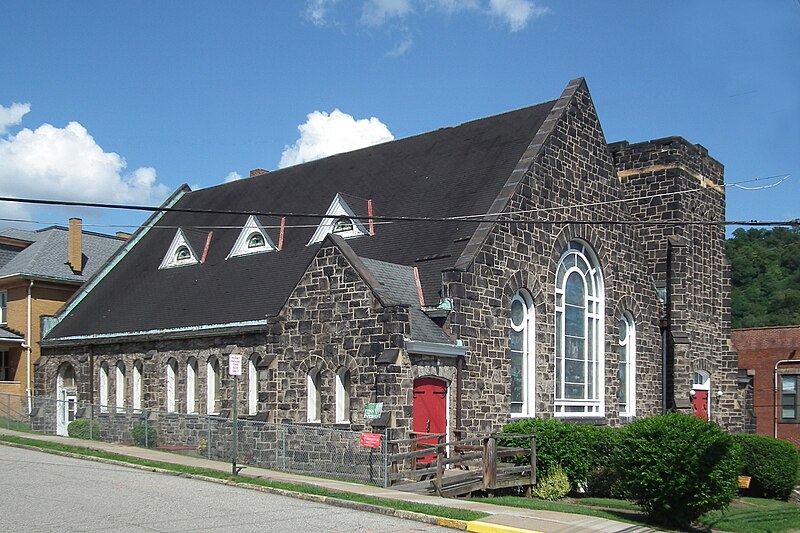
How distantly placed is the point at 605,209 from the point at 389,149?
8.02 m

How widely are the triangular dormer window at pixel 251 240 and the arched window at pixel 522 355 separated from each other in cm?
993

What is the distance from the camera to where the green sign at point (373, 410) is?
2209 centimetres

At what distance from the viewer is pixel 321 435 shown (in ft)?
74.8

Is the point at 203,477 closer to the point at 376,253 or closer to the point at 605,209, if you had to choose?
the point at 376,253

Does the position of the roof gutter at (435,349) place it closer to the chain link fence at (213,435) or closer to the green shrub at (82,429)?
the chain link fence at (213,435)

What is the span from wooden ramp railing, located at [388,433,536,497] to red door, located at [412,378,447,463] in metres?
0.24

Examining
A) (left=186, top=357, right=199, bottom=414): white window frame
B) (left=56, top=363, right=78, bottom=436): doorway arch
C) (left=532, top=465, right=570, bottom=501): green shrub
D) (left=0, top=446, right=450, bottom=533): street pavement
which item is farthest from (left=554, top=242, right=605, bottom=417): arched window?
(left=56, top=363, right=78, bottom=436): doorway arch

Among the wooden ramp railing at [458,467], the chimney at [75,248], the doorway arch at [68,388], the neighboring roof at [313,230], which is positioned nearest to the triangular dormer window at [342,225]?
the neighboring roof at [313,230]

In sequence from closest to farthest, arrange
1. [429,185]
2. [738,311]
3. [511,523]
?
[511,523] → [429,185] → [738,311]

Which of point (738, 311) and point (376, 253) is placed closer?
point (376, 253)

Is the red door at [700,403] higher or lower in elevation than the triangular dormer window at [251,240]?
lower

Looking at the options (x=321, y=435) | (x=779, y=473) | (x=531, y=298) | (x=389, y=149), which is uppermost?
(x=389, y=149)

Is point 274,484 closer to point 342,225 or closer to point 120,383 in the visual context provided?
point 342,225

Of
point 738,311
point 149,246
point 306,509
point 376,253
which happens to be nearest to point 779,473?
point 376,253
